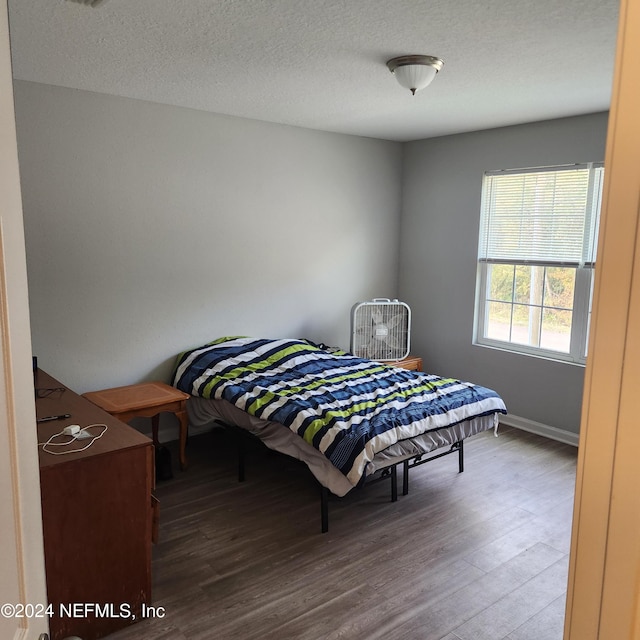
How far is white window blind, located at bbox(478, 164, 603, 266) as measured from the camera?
412cm

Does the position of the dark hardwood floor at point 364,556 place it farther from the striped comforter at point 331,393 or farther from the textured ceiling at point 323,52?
the textured ceiling at point 323,52

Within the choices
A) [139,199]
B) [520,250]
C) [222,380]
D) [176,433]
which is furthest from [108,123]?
[520,250]

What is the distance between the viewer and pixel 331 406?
322cm

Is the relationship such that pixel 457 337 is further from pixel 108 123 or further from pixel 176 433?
pixel 108 123

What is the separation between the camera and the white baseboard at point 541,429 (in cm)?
429

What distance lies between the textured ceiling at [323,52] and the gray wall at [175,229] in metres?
0.26

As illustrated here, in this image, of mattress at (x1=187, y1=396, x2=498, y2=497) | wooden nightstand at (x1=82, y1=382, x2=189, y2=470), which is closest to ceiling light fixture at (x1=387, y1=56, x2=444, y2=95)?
mattress at (x1=187, y1=396, x2=498, y2=497)

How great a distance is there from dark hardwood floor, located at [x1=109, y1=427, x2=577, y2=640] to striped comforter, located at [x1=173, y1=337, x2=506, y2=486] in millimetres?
466

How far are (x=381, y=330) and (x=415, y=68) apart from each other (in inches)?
→ 101

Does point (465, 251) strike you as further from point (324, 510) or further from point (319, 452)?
point (324, 510)

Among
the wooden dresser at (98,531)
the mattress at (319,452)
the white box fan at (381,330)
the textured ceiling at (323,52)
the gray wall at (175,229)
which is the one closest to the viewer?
the wooden dresser at (98,531)

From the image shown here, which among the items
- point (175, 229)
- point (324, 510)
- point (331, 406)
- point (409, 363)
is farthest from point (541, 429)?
point (175, 229)

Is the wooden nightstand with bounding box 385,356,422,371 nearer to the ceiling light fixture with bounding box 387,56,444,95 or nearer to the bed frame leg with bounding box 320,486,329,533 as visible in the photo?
the bed frame leg with bounding box 320,486,329,533

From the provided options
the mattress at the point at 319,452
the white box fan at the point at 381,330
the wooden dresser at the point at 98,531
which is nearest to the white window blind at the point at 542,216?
the white box fan at the point at 381,330
